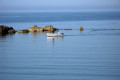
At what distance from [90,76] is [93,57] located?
24.1ft

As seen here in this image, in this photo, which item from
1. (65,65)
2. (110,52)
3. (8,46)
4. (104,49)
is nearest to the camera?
(65,65)

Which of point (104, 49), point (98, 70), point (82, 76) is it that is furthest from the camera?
point (104, 49)

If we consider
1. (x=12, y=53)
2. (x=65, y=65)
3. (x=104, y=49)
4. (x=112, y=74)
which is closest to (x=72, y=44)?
(x=104, y=49)

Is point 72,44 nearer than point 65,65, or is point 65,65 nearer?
point 65,65

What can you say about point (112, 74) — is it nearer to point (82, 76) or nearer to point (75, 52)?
point (82, 76)

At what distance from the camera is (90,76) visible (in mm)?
22125

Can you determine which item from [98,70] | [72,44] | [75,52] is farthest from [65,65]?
[72,44]

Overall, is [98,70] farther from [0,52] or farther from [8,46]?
[8,46]

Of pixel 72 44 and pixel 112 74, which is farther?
pixel 72 44

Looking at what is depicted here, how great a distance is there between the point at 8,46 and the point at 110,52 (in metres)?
13.3

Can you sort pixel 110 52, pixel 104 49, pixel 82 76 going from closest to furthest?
1. pixel 82 76
2. pixel 110 52
3. pixel 104 49

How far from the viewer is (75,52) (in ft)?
107

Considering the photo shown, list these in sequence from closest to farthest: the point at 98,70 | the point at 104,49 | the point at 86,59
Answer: the point at 98,70, the point at 86,59, the point at 104,49

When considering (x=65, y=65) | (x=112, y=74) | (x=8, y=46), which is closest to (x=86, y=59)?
(x=65, y=65)
